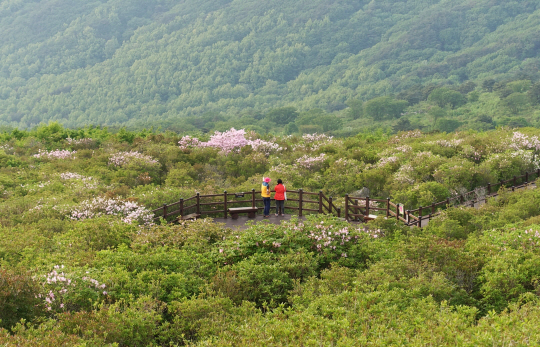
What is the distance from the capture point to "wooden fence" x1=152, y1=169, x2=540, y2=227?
1766cm

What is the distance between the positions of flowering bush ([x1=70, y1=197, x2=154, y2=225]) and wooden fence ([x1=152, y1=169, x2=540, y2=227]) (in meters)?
0.57

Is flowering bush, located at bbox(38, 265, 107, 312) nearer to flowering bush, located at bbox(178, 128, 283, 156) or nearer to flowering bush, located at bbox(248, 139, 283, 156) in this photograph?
flowering bush, located at bbox(178, 128, 283, 156)

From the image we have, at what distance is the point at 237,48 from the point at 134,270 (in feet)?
618

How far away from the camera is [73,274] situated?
35.6 feet

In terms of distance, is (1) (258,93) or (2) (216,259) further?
(1) (258,93)

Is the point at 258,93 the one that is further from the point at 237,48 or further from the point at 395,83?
the point at 395,83

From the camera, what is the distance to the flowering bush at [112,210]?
18.4 m

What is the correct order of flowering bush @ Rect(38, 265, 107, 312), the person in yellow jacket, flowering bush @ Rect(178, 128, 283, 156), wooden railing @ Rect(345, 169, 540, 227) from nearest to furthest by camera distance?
flowering bush @ Rect(38, 265, 107, 312) → wooden railing @ Rect(345, 169, 540, 227) → the person in yellow jacket → flowering bush @ Rect(178, 128, 283, 156)

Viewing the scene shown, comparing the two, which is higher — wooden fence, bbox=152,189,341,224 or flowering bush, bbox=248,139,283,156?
flowering bush, bbox=248,139,283,156

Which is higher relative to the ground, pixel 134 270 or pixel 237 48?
pixel 237 48

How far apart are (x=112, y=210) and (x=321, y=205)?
8125 millimetres

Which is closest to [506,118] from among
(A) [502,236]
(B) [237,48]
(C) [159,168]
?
(C) [159,168]

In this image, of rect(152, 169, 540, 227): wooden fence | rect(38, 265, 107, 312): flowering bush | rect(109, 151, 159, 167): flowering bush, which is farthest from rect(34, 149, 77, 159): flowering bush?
rect(38, 265, 107, 312): flowering bush

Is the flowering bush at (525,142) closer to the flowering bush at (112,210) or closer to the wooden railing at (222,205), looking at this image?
the wooden railing at (222,205)
